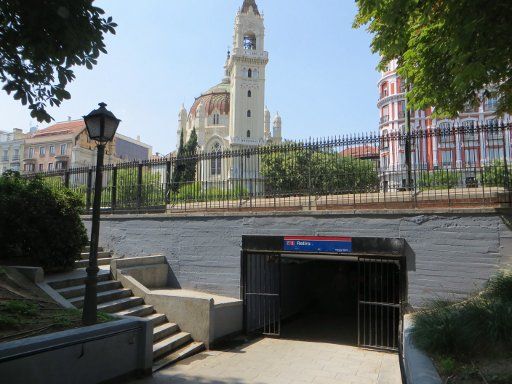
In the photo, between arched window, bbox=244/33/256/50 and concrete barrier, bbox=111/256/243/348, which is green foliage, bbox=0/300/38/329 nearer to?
concrete barrier, bbox=111/256/243/348

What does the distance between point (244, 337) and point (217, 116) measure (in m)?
67.9

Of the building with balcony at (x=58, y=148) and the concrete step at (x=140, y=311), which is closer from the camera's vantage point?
the concrete step at (x=140, y=311)

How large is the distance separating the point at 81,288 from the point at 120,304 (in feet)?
2.83

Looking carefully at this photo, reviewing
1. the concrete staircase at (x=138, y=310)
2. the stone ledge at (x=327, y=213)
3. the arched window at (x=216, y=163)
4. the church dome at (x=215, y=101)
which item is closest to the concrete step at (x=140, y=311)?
the concrete staircase at (x=138, y=310)

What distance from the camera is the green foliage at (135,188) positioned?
39.7 feet

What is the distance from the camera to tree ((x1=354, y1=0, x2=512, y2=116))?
16.9 ft

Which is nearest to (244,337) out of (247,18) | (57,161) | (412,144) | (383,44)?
(412,144)

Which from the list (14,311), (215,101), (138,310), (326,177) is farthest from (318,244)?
(215,101)

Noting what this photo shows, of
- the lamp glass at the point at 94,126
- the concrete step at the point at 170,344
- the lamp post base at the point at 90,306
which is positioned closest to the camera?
the lamp post base at the point at 90,306

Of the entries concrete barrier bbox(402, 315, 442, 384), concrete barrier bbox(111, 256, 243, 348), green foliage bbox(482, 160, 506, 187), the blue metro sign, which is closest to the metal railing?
green foliage bbox(482, 160, 506, 187)

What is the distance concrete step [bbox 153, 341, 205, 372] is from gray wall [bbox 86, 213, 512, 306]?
1908 millimetres

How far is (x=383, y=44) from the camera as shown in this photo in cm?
682

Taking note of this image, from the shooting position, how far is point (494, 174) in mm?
8367

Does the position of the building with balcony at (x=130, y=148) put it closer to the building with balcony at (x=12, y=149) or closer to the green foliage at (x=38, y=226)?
the building with balcony at (x=12, y=149)
